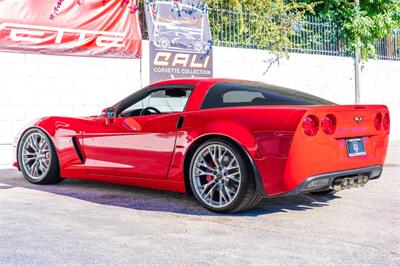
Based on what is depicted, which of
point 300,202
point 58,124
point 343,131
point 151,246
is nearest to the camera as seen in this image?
point 151,246

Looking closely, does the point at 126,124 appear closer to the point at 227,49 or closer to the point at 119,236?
the point at 119,236

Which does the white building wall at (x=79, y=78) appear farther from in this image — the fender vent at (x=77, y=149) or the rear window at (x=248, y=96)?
the rear window at (x=248, y=96)

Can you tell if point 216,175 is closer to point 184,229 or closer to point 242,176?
point 242,176

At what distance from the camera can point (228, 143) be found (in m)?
5.09

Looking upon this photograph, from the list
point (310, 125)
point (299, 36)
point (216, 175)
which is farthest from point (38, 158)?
point (299, 36)

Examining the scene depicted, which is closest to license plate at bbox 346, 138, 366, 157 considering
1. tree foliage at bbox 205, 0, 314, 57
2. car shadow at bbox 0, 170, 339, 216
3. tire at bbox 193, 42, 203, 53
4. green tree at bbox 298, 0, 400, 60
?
car shadow at bbox 0, 170, 339, 216

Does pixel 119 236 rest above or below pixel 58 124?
below

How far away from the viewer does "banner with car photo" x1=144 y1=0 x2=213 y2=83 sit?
38.0 feet

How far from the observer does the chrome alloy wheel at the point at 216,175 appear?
5121 mm

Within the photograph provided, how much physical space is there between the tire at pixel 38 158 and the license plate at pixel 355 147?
3.40 meters

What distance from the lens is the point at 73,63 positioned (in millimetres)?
10500

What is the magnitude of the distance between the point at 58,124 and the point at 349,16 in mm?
11178

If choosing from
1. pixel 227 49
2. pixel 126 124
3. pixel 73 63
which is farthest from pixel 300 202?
pixel 227 49

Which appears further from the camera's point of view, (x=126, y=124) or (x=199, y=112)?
(x=126, y=124)
